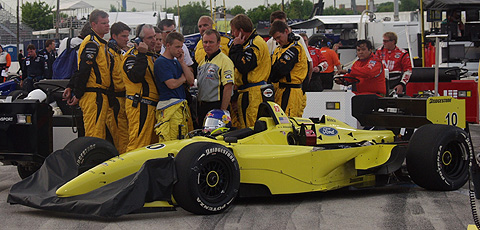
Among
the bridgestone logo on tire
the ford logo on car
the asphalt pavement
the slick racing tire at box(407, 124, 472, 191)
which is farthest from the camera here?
the ford logo on car

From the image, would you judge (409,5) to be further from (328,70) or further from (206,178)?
(206,178)

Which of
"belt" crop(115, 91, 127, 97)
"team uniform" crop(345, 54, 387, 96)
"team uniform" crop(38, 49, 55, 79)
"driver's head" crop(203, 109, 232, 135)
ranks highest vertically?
"team uniform" crop(38, 49, 55, 79)

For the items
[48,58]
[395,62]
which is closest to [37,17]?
[48,58]

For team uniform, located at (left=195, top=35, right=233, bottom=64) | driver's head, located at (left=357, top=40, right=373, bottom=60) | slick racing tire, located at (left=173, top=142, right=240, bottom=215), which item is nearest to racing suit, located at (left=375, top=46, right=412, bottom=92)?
driver's head, located at (left=357, top=40, right=373, bottom=60)

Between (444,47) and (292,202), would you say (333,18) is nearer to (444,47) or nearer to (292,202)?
(444,47)

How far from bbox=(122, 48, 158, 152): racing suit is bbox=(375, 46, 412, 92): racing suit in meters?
4.80

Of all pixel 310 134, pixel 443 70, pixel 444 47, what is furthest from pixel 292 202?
pixel 444 47

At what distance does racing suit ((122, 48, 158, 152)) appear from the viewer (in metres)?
8.12

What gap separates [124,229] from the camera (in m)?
5.45

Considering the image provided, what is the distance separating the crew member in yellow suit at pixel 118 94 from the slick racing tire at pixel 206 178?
3027 mm

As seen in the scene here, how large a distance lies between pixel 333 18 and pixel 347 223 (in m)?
22.6

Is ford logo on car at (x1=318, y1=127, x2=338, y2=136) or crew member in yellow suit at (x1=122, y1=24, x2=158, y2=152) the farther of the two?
crew member in yellow suit at (x1=122, y1=24, x2=158, y2=152)

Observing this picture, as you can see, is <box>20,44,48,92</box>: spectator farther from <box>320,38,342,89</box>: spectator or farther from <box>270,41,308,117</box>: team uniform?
<box>270,41,308,117</box>: team uniform

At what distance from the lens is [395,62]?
37.3ft
